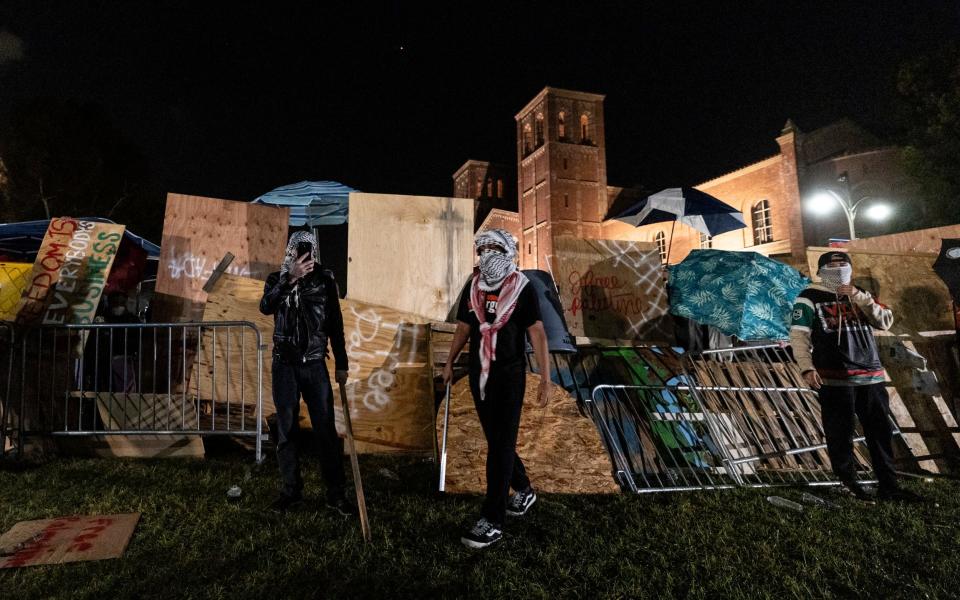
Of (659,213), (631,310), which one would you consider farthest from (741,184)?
(631,310)

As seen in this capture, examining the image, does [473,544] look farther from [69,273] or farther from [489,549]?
[69,273]

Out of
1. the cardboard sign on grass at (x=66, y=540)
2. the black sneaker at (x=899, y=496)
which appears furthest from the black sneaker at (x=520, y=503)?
the black sneaker at (x=899, y=496)

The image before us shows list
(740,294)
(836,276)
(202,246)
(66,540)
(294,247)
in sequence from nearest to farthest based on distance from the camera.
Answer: (66,540), (294,247), (836,276), (740,294), (202,246)

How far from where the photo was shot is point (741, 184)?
34062 millimetres

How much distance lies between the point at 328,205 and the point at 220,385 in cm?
473

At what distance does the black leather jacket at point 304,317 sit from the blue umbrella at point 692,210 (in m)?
7.53

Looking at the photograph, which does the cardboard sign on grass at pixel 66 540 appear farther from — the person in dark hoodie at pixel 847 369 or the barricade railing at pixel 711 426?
the person in dark hoodie at pixel 847 369

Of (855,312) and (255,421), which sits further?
(255,421)

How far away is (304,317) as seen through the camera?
390cm

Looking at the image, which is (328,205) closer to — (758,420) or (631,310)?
(631,310)

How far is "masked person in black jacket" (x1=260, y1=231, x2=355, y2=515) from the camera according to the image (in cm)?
388

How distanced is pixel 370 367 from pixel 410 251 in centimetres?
192

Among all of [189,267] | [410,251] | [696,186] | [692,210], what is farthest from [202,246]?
[696,186]

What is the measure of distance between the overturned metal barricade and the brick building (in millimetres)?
18390
